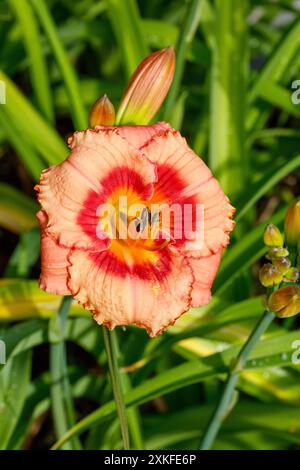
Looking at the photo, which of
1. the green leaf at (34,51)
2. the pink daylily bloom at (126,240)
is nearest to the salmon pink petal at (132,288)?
the pink daylily bloom at (126,240)

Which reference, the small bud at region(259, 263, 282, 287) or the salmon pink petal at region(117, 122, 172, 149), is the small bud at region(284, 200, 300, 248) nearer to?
the small bud at region(259, 263, 282, 287)

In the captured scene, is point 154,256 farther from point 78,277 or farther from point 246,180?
point 246,180

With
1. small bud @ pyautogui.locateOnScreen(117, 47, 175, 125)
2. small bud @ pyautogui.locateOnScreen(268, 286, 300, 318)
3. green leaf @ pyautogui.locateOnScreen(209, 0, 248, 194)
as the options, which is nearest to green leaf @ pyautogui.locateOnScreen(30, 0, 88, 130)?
green leaf @ pyautogui.locateOnScreen(209, 0, 248, 194)

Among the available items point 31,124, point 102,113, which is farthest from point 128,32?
point 102,113

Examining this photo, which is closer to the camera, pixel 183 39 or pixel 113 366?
pixel 113 366

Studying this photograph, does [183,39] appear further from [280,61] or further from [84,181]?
[84,181]

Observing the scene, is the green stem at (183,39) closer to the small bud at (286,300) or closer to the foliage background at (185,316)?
the foliage background at (185,316)

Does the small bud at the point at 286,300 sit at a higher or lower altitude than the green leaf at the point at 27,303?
lower
